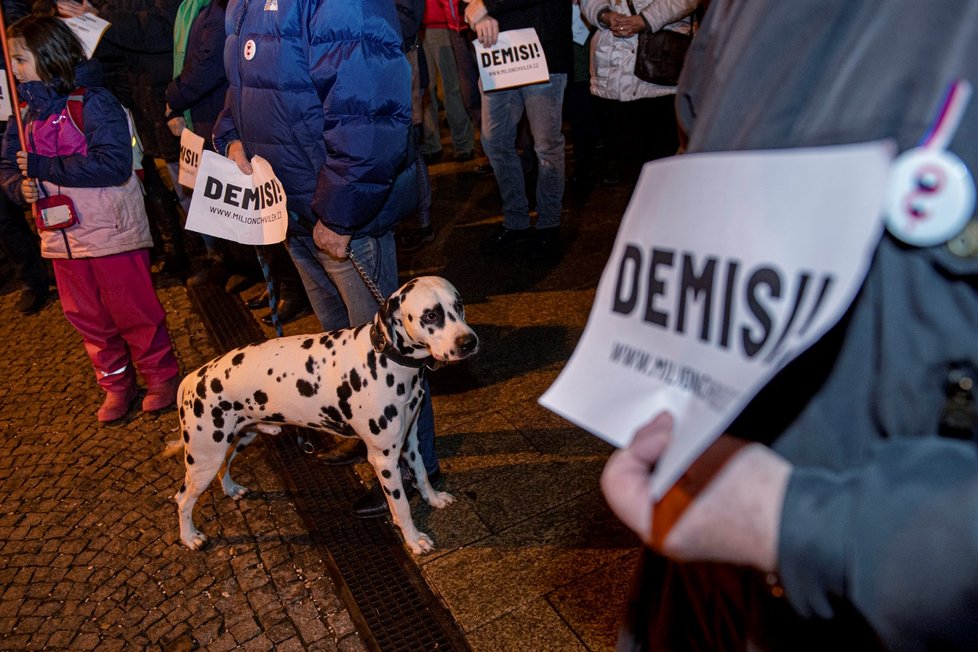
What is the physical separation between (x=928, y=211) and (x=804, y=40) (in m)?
0.29

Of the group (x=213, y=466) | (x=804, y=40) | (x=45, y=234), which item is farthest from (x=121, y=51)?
(x=804, y=40)

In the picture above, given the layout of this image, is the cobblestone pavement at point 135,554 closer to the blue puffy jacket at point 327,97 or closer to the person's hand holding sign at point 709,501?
the blue puffy jacket at point 327,97

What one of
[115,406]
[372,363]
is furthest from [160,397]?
[372,363]

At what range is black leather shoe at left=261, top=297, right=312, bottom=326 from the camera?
5.96m

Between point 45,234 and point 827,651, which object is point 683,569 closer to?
point 827,651

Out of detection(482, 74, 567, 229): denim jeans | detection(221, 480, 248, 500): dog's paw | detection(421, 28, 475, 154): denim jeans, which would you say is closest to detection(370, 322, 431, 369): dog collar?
detection(221, 480, 248, 500): dog's paw

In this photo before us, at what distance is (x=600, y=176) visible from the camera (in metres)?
8.02

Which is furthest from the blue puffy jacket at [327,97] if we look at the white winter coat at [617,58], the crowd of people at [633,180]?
the white winter coat at [617,58]

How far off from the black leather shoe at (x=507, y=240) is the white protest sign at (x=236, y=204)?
3.23 m

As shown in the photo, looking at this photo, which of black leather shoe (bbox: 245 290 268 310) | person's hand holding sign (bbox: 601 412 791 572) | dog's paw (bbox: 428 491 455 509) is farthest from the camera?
black leather shoe (bbox: 245 290 268 310)

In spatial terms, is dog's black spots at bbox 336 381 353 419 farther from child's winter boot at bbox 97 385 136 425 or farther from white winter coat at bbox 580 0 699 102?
white winter coat at bbox 580 0 699 102

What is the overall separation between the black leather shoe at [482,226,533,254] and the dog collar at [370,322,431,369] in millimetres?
3486

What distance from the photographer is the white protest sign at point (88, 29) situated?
179 inches

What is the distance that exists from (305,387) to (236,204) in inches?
42.0
